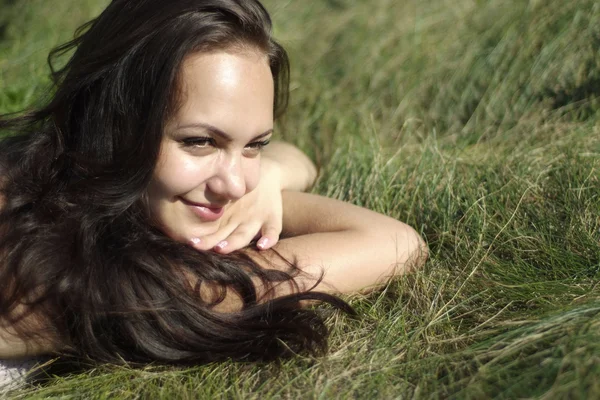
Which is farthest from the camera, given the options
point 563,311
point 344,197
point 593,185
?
point 344,197

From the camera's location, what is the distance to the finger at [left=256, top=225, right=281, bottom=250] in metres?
2.54

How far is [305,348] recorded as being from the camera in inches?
84.8

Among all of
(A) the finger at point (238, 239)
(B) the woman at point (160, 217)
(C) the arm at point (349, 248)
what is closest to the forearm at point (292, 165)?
(C) the arm at point (349, 248)

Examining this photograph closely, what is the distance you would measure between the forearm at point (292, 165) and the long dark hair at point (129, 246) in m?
0.71

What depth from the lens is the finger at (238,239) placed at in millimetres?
2482

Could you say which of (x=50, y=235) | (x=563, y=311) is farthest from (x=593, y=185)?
(x=50, y=235)

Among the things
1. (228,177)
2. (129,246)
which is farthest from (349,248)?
(129,246)

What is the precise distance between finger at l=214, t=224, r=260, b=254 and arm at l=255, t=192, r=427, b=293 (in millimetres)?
106

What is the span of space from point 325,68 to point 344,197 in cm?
128

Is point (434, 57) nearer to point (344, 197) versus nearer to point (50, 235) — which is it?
point (344, 197)

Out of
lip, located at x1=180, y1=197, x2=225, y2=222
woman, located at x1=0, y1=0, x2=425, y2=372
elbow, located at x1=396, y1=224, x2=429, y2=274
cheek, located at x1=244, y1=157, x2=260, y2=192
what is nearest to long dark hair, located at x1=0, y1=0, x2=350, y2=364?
woman, located at x1=0, y1=0, x2=425, y2=372

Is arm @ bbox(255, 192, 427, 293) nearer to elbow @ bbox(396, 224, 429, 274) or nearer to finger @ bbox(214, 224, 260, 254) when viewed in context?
elbow @ bbox(396, 224, 429, 274)

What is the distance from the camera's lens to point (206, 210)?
2363 millimetres

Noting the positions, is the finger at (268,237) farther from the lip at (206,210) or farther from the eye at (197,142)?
the eye at (197,142)
